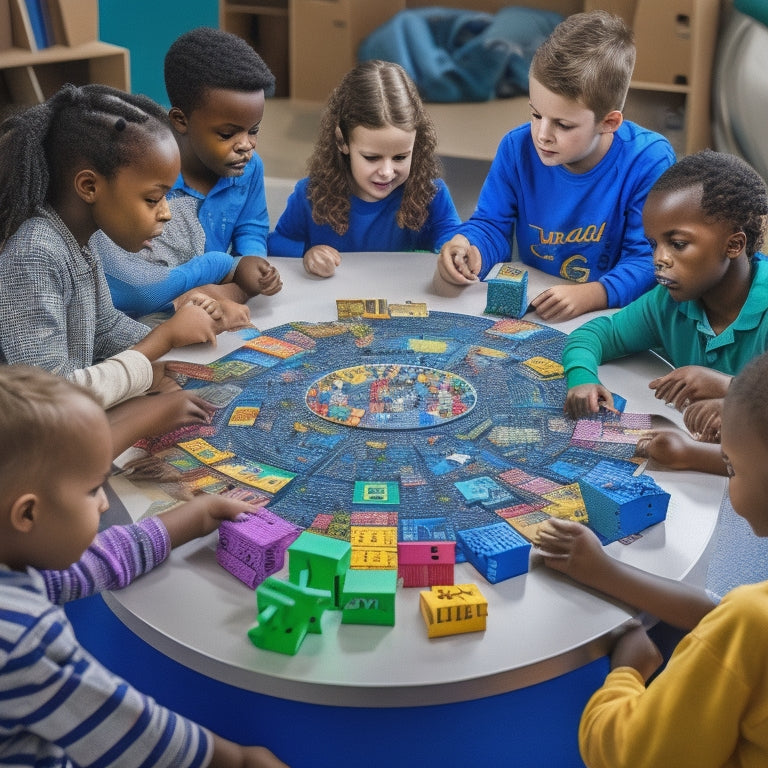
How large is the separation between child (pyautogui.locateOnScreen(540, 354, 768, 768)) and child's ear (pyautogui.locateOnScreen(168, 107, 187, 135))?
1.59m

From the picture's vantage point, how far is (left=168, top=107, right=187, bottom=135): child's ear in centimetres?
234

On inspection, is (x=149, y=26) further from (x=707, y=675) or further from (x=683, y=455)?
(x=707, y=675)

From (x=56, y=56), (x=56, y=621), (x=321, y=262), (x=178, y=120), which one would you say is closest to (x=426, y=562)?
(x=56, y=621)

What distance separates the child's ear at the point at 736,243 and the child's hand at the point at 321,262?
37.1 inches

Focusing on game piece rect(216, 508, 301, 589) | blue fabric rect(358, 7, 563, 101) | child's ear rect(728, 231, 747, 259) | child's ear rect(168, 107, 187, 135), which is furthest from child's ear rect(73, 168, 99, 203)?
blue fabric rect(358, 7, 563, 101)

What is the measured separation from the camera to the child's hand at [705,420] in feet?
5.47

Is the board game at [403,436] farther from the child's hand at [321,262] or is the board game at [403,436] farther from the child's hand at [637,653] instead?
the child's hand at [321,262]

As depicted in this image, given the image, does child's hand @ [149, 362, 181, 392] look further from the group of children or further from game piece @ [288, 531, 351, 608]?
game piece @ [288, 531, 351, 608]

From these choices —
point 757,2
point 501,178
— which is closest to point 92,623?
point 501,178

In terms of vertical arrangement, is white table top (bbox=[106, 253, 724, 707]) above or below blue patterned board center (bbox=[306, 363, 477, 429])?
below

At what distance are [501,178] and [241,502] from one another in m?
1.51

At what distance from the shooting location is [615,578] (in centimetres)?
129

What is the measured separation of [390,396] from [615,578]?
24.4 inches

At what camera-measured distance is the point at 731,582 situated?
222 cm
